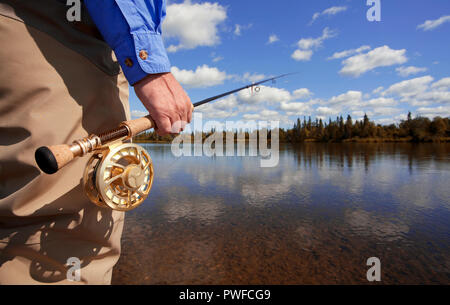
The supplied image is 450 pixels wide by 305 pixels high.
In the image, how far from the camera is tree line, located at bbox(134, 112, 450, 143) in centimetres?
6097

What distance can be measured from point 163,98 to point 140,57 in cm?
23

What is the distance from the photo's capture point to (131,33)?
1.21 meters

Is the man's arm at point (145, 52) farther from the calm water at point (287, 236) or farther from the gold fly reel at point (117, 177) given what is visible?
the calm water at point (287, 236)

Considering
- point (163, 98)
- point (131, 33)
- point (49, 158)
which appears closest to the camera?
point (49, 158)

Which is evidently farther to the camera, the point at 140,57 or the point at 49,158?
the point at 140,57

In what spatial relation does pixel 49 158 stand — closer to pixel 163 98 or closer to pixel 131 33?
pixel 163 98

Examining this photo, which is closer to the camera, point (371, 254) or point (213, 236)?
point (371, 254)

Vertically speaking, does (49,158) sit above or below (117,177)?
above

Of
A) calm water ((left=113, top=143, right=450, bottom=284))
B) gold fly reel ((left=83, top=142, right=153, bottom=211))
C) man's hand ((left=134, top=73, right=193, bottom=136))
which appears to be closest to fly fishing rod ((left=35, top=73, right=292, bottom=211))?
gold fly reel ((left=83, top=142, right=153, bottom=211))

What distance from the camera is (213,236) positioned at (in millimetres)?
3693

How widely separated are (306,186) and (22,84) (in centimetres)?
699

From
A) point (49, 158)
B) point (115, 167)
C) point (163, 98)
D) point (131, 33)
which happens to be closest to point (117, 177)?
point (115, 167)
